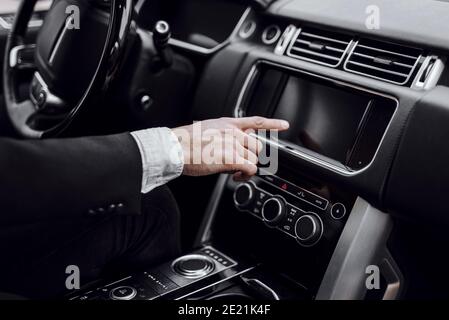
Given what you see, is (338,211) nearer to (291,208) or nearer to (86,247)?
(291,208)

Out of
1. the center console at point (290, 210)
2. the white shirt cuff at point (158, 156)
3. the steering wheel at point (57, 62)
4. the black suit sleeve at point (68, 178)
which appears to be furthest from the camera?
the steering wheel at point (57, 62)

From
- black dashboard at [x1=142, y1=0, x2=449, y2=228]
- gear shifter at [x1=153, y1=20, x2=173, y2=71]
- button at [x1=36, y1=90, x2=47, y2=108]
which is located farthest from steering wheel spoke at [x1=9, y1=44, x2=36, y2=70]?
black dashboard at [x1=142, y1=0, x2=449, y2=228]

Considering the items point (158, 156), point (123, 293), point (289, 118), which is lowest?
point (123, 293)

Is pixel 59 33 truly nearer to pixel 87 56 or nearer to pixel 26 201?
pixel 87 56

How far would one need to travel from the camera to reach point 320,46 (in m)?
1.33

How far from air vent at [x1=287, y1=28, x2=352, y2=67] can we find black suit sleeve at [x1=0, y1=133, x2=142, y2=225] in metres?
0.53

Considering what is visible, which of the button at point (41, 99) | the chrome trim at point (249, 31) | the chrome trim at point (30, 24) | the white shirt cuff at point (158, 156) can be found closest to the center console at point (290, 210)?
the chrome trim at point (249, 31)

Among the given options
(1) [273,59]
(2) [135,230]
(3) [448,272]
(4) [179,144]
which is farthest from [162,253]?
(3) [448,272]

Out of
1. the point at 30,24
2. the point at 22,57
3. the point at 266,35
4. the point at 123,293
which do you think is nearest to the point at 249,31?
the point at 266,35

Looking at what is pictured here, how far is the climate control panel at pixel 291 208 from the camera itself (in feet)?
4.20

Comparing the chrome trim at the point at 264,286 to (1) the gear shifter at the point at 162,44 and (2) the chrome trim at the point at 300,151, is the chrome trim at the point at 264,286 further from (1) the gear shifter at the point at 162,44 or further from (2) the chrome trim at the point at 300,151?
(1) the gear shifter at the point at 162,44

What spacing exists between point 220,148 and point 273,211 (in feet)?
1.13

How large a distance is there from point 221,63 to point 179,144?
1.65ft

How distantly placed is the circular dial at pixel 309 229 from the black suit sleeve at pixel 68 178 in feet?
1.46
